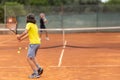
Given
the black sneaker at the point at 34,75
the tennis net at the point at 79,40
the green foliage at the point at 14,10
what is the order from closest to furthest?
1. the black sneaker at the point at 34,75
2. the tennis net at the point at 79,40
3. the green foliage at the point at 14,10

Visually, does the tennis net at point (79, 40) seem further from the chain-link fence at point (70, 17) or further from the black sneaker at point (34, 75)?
the black sneaker at point (34, 75)

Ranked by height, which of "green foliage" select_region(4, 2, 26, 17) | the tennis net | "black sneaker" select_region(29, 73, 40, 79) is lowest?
the tennis net

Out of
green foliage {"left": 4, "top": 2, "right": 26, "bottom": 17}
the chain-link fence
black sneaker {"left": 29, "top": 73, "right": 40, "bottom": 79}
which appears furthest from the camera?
the chain-link fence

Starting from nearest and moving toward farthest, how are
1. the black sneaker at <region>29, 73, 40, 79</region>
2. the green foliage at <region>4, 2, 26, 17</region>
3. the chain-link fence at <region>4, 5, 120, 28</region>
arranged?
the black sneaker at <region>29, 73, 40, 79</region> → the green foliage at <region>4, 2, 26, 17</region> → the chain-link fence at <region>4, 5, 120, 28</region>

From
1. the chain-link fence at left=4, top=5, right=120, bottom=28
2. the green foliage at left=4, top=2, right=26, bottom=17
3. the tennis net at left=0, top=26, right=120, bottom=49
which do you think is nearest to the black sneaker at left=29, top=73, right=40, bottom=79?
the tennis net at left=0, top=26, right=120, bottom=49

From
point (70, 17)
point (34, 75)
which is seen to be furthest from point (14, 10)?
point (34, 75)

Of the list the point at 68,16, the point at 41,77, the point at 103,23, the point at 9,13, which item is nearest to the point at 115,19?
the point at 103,23

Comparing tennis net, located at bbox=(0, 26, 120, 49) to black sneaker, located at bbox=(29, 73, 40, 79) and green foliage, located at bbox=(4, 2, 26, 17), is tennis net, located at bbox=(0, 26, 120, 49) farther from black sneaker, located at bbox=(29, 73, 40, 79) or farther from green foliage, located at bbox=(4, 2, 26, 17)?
black sneaker, located at bbox=(29, 73, 40, 79)

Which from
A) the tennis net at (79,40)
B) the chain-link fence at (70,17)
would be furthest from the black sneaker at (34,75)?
the chain-link fence at (70,17)

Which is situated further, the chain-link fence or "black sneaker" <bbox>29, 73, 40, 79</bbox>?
the chain-link fence

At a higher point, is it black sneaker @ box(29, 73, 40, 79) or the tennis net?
black sneaker @ box(29, 73, 40, 79)

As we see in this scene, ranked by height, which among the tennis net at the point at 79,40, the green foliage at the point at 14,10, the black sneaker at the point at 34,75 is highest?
the black sneaker at the point at 34,75

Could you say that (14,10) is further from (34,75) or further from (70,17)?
(34,75)

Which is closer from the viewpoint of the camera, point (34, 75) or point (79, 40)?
point (34, 75)
